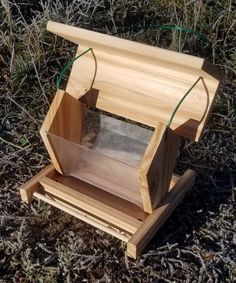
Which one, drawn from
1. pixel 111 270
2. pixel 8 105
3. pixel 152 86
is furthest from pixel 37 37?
pixel 111 270

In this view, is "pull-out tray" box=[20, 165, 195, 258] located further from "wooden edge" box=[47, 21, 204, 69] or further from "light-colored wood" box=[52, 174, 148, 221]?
"wooden edge" box=[47, 21, 204, 69]

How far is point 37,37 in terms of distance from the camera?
244 centimetres

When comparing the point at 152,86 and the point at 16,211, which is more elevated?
the point at 152,86

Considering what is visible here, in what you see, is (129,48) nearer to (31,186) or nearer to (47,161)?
(31,186)

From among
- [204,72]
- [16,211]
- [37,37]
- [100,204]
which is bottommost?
[16,211]

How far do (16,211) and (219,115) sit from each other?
3.01 feet

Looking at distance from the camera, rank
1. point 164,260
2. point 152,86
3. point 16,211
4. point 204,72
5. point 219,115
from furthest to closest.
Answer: point 219,115, point 16,211, point 164,260, point 152,86, point 204,72

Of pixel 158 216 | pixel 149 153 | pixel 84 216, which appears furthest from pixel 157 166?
pixel 84 216

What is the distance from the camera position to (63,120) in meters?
1.64

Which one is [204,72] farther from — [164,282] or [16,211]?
[16,211]

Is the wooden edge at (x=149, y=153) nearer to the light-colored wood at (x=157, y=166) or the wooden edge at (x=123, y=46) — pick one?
the light-colored wood at (x=157, y=166)

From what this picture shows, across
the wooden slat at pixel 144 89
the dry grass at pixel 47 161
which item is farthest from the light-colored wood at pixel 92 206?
the wooden slat at pixel 144 89

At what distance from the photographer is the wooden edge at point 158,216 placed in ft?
5.01

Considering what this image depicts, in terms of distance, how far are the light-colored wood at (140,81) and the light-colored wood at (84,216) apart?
13.4 inches
